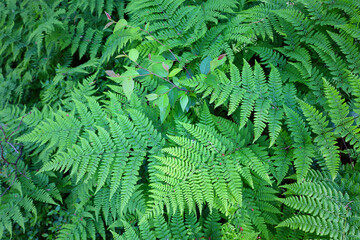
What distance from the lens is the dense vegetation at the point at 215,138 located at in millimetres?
2266

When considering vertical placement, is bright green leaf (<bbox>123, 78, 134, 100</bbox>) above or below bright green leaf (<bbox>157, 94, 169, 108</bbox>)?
above

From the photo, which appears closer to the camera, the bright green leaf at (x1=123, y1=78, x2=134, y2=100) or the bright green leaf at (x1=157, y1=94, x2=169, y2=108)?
the bright green leaf at (x1=123, y1=78, x2=134, y2=100)

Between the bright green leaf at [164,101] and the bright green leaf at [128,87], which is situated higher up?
the bright green leaf at [128,87]

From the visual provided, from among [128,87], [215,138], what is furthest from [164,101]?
[215,138]

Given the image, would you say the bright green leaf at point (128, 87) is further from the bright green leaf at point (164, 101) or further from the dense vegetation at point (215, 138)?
the bright green leaf at point (164, 101)

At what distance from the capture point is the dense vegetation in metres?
2.27

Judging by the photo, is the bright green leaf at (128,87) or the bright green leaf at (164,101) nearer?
the bright green leaf at (128,87)

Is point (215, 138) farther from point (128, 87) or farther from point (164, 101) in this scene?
point (128, 87)

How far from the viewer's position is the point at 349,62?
2623 millimetres

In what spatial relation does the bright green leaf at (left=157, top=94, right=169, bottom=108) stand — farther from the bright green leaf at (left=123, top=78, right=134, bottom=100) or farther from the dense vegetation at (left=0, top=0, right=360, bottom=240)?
the bright green leaf at (left=123, top=78, right=134, bottom=100)

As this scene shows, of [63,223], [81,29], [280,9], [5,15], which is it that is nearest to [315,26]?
[280,9]

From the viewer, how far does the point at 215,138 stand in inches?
100

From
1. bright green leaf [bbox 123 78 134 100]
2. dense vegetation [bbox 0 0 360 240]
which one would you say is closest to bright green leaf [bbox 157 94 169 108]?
dense vegetation [bbox 0 0 360 240]

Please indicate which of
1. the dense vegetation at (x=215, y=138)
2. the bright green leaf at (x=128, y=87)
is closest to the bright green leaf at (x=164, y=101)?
the dense vegetation at (x=215, y=138)
